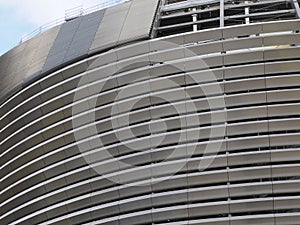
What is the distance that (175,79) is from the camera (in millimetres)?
41594

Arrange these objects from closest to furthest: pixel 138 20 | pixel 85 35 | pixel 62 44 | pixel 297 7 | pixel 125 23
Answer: pixel 297 7, pixel 138 20, pixel 125 23, pixel 85 35, pixel 62 44

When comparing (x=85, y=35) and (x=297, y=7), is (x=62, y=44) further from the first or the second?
(x=297, y=7)

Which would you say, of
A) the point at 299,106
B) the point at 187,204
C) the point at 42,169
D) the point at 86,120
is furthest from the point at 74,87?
the point at 299,106

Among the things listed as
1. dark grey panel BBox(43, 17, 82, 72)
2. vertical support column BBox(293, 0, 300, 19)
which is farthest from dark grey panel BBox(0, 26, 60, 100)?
vertical support column BBox(293, 0, 300, 19)

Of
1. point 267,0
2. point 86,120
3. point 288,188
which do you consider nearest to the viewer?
point 288,188

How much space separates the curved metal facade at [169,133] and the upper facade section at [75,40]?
366 millimetres

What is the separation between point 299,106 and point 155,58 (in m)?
9.59

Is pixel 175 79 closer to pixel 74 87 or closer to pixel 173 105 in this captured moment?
pixel 173 105

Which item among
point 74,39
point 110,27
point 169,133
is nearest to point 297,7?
point 169,133

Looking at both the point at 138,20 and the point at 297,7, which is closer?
the point at 297,7

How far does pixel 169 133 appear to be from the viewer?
4066 cm

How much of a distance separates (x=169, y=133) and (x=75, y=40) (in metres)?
11.9

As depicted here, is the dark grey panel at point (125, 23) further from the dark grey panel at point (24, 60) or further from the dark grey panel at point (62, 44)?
the dark grey panel at point (24, 60)

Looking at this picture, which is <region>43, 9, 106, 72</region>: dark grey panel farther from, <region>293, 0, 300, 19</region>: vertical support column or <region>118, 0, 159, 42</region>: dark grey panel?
<region>293, 0, 300, 19</region>: vertical support column
